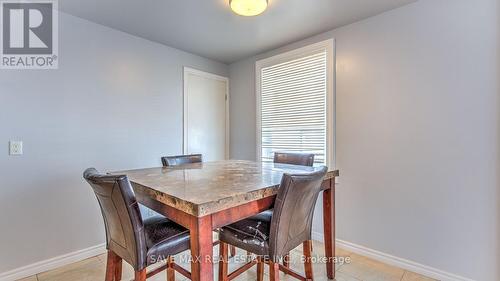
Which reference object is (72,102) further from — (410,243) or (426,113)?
(410,243)

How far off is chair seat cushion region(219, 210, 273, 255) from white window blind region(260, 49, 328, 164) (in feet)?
4.80

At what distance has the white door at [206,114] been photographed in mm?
3326

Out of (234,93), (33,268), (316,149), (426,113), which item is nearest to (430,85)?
(426,113)

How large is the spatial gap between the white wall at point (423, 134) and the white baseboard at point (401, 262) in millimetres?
40

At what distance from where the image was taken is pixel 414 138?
2.10 metres

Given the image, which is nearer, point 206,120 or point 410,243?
point 410,243

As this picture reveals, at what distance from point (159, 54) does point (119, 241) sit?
2.35 m

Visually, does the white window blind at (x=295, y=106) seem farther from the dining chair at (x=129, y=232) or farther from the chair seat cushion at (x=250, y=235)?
the dining chair at (x=129, y=232)

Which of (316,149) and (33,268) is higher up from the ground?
(316,149)

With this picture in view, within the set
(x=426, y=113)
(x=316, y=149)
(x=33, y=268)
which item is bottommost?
(x=33, y=268)

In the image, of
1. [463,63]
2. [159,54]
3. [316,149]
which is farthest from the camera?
[159,54]

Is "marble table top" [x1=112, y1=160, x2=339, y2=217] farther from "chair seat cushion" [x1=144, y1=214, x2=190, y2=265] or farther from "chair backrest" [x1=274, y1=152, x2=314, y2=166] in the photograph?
"chair backrest" [x1=274, y1=152, x2=314, y2=166]

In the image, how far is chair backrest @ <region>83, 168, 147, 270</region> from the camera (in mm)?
1149

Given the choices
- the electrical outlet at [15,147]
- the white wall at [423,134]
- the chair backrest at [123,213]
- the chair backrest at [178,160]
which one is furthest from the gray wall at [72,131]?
the white wall at [423,134]
